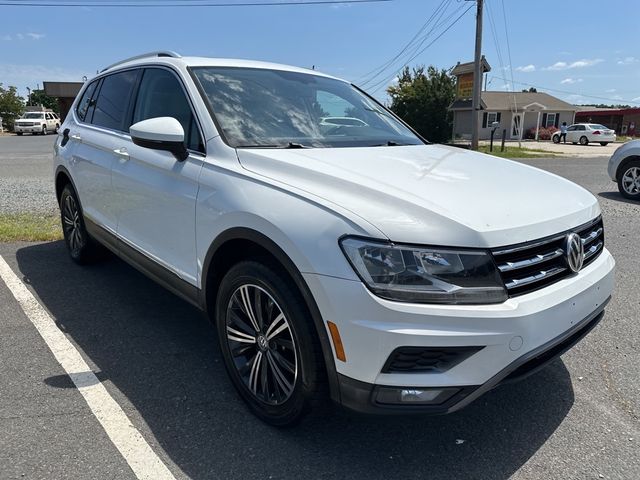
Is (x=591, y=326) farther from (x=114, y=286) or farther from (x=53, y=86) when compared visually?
(x=53, y=86)

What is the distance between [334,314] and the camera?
2.14m

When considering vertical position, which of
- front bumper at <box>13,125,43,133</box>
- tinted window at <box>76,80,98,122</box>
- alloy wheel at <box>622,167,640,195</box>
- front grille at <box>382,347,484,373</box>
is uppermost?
tinted window at <box>76,80,98,122</box>

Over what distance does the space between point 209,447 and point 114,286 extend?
269 cm

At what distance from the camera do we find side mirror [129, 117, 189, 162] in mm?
2904

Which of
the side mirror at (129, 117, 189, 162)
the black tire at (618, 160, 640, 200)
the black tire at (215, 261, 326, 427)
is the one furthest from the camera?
the black tire at (618, 160, 640, 200)

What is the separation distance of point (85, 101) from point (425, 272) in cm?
435

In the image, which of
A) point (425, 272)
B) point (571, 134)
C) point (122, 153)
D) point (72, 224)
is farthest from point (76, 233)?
point (571, 134)

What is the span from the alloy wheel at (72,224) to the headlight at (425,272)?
3829 mm

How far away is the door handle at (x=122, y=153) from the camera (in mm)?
3742

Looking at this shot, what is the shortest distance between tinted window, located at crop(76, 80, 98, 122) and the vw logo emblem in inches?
173

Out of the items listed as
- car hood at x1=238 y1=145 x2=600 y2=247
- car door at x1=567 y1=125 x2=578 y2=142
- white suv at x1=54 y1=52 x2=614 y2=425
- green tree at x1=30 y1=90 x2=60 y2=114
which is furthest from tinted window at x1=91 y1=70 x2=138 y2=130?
green tree at x1=30 y1=90 x2=60 y2=114

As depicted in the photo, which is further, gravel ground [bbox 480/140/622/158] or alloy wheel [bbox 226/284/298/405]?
gravel ground [bbox 480/140/622/158]

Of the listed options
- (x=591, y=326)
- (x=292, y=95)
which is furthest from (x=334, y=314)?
(x=292, y=95)

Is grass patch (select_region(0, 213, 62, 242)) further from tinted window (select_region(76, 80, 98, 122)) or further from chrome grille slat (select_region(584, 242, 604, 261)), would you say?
chrome grille slat (select_region(584, 242, 604, 261))
